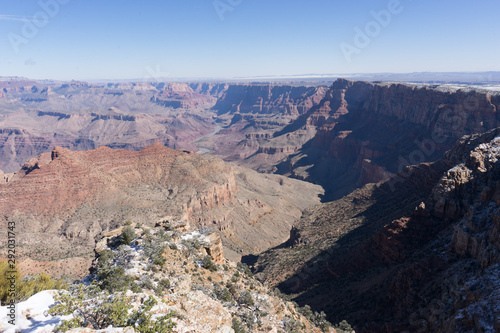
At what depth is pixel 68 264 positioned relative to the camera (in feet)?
168

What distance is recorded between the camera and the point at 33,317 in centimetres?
1264

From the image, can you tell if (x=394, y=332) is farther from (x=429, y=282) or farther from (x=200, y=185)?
(x=200, y=185)

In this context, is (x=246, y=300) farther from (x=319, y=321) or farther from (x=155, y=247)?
(x=319, y=321)

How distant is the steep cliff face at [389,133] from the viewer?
9688 cm

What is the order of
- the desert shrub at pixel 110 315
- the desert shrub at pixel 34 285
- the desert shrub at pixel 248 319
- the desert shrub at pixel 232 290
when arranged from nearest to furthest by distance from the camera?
the desert shrub at pixel 110 315, the desert shrub at pixel 34 285, the desert shrub at pixel 248 319, the desert shrub at pixel 232 290

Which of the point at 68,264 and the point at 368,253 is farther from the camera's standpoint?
the point at 68,264

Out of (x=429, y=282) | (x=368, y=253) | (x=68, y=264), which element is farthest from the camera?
(x=68, y=264)

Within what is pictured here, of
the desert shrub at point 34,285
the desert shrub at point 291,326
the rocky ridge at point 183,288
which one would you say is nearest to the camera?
the rocky ridge at point 183,288

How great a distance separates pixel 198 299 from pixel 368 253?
3345 cm

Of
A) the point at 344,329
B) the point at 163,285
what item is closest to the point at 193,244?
the point at 163,285

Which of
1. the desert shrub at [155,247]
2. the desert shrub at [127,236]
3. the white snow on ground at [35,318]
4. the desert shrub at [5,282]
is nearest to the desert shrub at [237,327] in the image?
the desert shrub at [155,247]

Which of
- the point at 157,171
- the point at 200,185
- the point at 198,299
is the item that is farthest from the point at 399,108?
the point at 198,299

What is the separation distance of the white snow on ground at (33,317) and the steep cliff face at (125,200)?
46.1m

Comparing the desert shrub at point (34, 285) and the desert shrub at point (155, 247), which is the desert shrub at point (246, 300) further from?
the desert shrub at point (34, 285)
